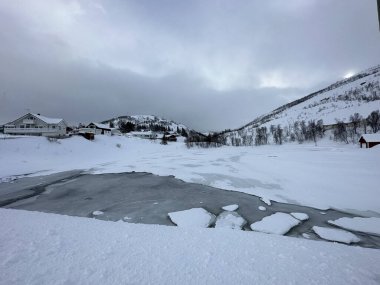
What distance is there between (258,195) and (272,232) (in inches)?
167

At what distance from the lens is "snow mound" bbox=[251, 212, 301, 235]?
5.95 meters

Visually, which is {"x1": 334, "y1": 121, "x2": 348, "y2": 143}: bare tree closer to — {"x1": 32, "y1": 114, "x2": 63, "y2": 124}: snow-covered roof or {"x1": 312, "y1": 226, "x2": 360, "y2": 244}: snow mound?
{"x1": 312, "y1": 226, "x2": 360, "y2": 244}: snow mound

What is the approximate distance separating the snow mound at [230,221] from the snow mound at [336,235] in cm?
219

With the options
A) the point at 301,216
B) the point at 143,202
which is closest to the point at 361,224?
the point at 301,216

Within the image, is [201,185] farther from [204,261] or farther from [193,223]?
[204,261]

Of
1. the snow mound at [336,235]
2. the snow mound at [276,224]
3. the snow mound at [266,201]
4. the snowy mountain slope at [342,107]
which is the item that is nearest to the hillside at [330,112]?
the snowy mountain slope at [342,107]

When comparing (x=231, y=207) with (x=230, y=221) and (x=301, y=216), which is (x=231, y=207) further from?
(x=301, y=216)

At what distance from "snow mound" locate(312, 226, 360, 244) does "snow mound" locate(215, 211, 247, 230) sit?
219 cm

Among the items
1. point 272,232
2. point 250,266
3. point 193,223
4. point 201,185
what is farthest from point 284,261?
point 201,185

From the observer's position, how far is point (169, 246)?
4.34m

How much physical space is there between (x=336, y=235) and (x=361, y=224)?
1861 mm

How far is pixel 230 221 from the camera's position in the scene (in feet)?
21.6

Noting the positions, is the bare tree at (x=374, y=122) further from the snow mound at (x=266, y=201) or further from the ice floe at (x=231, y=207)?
the ice floe at (x=231, y=207)

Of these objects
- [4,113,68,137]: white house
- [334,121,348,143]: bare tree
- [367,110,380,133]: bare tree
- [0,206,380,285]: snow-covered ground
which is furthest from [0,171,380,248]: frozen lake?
[367,110,380,133]: bare tree
